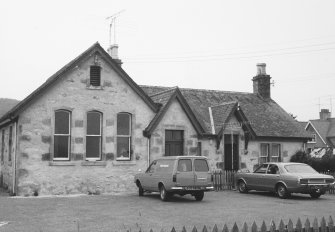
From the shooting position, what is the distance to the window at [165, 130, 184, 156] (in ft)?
79.5

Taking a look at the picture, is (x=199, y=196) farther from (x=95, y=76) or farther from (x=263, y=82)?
(x=263, y=82)

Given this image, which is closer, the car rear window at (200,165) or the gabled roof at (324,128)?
the car rear window at (200,165)

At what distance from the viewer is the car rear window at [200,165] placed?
18.7m

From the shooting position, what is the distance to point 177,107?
24.4 metres

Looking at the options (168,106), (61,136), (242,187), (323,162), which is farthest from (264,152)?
(61,136)

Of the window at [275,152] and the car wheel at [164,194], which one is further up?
the window at [275,152]

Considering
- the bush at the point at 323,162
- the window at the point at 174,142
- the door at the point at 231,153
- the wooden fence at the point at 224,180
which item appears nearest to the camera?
the window at the point at 174,142

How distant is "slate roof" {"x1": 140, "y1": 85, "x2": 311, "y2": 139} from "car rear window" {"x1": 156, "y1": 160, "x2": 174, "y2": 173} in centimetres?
682

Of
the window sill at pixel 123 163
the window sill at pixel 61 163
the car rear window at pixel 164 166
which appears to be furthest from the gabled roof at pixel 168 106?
the window sill at pixel 61 163

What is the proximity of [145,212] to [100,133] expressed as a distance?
797 cm

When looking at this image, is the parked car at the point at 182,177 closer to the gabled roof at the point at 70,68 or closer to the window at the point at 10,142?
the gabled roof at the point at 70,68

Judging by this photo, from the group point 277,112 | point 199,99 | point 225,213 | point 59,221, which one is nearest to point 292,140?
point 277,112

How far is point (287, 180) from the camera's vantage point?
19.8 m

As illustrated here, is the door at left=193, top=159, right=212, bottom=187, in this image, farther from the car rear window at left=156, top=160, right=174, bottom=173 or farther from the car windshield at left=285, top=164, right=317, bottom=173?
the car windshield at left=285, top=164, right=317, bottom=173
